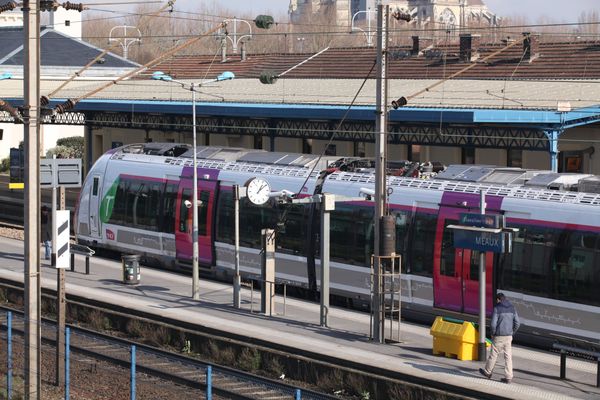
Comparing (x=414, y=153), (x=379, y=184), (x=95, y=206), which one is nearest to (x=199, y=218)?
(x=95, y=206)

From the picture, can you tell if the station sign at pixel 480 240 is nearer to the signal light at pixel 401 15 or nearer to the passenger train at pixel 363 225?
the passenger train at pixel 363 225

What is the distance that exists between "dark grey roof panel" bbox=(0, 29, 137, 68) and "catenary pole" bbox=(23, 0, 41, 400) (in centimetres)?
5497

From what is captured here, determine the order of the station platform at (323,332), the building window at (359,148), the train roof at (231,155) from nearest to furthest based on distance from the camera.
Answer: the station platform at (323,332) → the train roof at (231,155) → the building window at (359,148)

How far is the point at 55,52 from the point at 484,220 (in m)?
56.7

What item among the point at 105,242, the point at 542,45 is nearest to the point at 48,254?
the point at 105,242

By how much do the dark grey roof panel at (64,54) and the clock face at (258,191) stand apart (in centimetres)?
4659

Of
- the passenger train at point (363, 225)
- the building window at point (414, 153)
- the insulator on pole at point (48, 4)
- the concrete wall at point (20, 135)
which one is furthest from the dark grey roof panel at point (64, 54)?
the insulator on pole at point (48, 4)

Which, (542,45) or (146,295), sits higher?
(542,45)

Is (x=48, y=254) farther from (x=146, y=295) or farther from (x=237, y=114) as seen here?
(x=237, y=114)

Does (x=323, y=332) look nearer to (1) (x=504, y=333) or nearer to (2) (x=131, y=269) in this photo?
(1) (x=504, y=333)

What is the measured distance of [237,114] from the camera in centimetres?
4306

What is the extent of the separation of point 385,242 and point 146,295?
8291 millimetres

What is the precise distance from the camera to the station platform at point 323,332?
18328mm

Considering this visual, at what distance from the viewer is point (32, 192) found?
16688 millimetres
